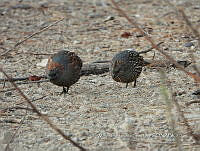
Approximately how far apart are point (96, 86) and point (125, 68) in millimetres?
349

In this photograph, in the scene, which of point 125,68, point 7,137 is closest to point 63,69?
point 125,68

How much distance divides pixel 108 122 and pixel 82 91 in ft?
4.08

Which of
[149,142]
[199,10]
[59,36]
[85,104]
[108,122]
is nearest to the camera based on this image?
[149,142]

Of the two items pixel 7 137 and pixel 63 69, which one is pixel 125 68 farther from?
pixel 7 137

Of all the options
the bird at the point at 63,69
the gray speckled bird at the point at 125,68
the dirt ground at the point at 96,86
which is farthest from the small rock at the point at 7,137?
the gray speckled bird at the point at 125,68

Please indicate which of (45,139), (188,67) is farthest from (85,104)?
(188,67)

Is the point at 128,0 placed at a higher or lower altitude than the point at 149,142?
lower

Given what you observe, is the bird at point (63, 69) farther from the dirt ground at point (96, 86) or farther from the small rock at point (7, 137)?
the small rock at point (7, 137)

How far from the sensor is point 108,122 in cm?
436

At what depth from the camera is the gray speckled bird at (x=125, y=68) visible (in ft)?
18.4

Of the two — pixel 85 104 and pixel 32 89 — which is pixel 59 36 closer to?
pixel 32 89

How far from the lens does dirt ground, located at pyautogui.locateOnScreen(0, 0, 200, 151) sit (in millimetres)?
3982

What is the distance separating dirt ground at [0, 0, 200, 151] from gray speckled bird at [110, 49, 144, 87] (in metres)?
0.11

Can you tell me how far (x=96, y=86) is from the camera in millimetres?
5766
